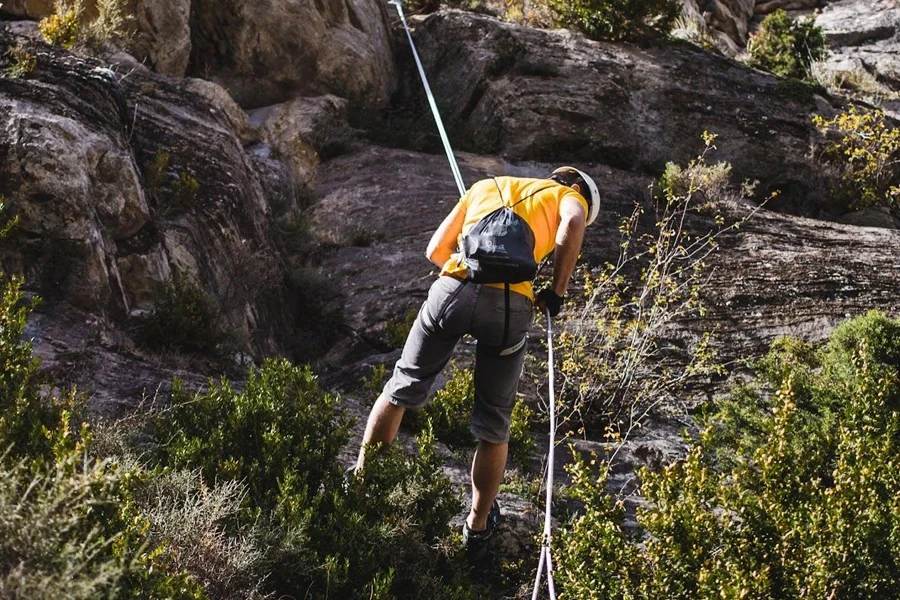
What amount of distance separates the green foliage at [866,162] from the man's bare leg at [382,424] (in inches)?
404

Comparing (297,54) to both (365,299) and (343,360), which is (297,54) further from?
(343,360)

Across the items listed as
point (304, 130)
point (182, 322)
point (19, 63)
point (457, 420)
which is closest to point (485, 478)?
point (457, 420)

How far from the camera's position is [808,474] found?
4.35 metres

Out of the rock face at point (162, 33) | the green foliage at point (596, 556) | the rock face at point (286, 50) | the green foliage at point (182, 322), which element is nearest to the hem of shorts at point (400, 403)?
the green foliage at point (596, 556)

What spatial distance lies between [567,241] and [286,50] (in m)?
10.3

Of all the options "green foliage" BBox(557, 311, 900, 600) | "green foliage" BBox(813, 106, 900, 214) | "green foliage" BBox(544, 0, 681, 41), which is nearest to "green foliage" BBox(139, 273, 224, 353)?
"green foliage" BBox(557, 311, 900, 600)

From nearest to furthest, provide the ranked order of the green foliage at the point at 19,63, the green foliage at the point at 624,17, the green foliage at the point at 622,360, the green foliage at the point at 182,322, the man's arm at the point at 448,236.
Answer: the man's arm at the point at 448,236, the green foliage at the point at 182,322, the green foliage at the point at 19,63, the green foliage at the point at 622,360, the green foliage at the point at 624,17

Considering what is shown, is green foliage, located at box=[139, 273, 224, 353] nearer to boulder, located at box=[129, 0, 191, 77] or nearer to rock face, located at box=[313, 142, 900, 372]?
rock face, located at box=[313, 142, 900, 372]

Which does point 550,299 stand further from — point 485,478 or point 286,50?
point 286,50

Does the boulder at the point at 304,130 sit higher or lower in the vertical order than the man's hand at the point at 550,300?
higher

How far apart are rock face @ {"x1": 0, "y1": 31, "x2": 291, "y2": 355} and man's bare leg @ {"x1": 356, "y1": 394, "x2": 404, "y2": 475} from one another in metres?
2.53

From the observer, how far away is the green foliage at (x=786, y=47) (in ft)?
58.2

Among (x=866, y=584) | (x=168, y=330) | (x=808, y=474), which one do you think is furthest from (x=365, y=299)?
(x=866, y=584)

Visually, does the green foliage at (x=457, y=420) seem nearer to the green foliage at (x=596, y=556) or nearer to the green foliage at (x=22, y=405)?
the green foliage at (x=596, y=556)
